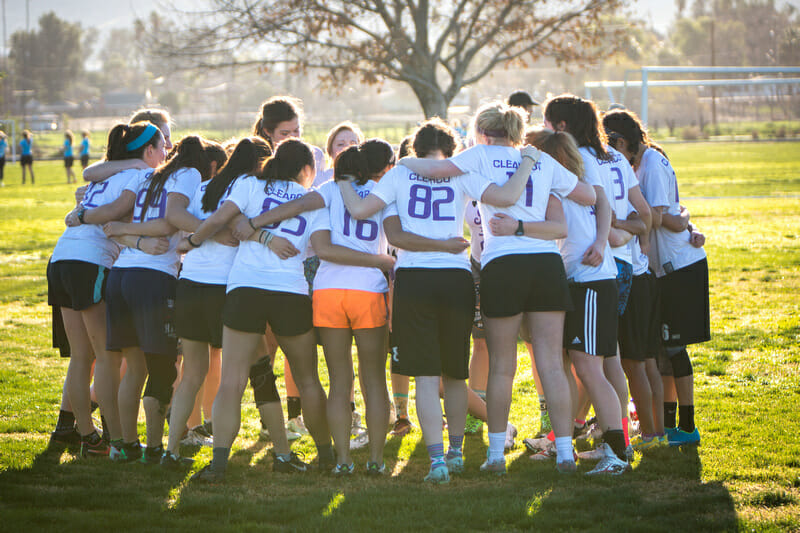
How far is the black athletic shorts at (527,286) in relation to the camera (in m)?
4.22

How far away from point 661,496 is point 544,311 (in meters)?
1.09

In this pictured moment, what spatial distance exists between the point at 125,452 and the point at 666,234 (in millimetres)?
3558

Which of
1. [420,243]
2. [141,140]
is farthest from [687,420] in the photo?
[141,140]

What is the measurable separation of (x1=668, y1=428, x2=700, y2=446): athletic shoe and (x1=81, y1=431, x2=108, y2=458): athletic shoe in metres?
3.47

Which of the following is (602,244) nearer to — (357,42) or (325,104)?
(357,42)

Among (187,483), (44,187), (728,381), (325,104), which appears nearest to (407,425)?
(187,483)

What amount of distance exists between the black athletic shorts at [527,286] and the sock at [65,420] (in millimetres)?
2912

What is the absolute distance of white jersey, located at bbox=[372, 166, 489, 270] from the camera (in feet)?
13.9

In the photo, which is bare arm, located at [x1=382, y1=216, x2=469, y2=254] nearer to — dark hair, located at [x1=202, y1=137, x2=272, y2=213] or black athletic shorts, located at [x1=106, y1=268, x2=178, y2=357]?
dark hair, located at [x1=202, y1=137, x2=272, y2=213]

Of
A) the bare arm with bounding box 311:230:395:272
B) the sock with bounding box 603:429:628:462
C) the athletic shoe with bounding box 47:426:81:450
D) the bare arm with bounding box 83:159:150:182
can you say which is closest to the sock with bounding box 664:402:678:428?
the sock with bounding box 603:429:628:462

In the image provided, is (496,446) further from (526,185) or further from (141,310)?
(141,310)

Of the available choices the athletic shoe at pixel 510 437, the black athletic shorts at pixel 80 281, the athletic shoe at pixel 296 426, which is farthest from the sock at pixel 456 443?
the black athletic shorts at pixel 80 281

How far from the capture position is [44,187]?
26453 mm

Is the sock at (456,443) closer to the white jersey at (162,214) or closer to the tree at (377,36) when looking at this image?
the white jersey at (162,214)
